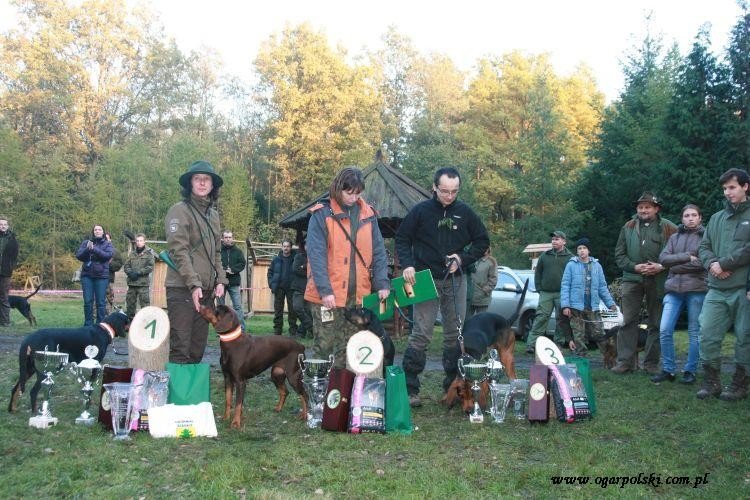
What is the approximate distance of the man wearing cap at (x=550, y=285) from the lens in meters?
9.49

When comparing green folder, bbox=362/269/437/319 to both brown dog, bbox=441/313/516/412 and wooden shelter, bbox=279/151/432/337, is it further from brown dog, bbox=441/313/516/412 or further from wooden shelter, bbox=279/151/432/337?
wooden shelter, bbox=279/151/432/337

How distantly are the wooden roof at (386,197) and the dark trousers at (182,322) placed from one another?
22.3ft

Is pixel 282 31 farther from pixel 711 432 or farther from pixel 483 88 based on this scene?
pixel 711 432

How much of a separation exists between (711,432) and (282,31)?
33.1 m

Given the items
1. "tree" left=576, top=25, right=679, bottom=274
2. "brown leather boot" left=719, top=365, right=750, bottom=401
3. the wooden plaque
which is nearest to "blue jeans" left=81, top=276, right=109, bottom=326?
the wooden plaque

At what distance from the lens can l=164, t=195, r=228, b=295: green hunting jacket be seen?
4.91 m

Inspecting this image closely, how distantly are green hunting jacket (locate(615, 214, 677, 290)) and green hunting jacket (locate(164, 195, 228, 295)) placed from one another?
4.67 m

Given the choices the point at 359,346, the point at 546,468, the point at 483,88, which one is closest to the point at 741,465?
the point at 546,468

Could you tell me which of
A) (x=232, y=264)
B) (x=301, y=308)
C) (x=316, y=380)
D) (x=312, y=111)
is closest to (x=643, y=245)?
(x=316, y=380)

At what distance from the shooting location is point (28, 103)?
3209cm

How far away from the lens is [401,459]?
13.3ft

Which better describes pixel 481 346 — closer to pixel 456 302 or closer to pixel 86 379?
pixel 456 302

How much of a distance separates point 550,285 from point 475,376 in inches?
187

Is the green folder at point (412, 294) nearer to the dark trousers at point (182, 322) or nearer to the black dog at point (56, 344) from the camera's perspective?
the dark trousers at point (182, 322)
